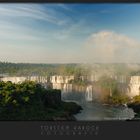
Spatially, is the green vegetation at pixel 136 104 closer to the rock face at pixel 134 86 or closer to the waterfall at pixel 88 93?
the rock face at pixel 134 86

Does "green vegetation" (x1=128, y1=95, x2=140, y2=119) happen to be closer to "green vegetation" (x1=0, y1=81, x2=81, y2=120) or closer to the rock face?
the rock face

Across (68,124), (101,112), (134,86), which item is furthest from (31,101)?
(134,86)

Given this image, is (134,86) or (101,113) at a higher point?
(134,86)

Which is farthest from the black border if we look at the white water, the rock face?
the rock face

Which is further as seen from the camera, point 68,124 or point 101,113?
point 101,113

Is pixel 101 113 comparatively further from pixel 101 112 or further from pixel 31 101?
pixel 31 101

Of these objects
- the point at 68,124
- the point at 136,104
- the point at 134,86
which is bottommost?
the point at 68,124
